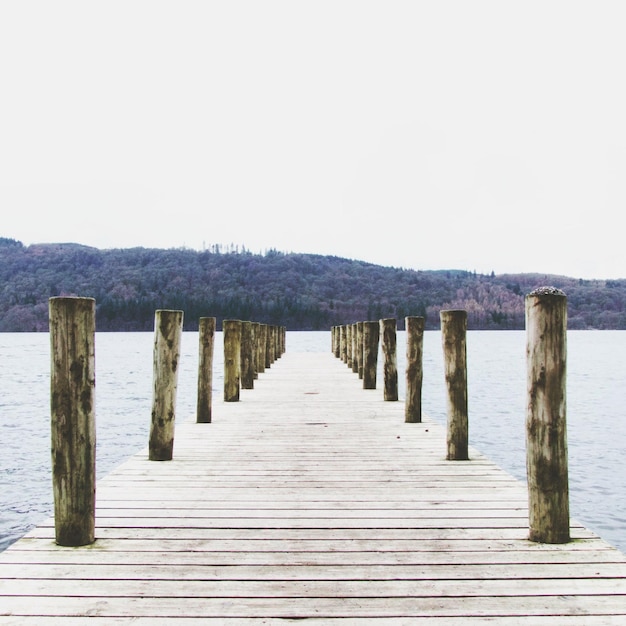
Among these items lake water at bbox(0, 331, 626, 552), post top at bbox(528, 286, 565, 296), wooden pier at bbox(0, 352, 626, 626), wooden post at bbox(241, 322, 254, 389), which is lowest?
lake water at bbox(0, 331, 626, 552)

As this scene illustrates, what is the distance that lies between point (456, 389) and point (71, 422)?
152 inches

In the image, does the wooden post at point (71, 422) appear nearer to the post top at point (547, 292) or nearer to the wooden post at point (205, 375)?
the post top at point (547, 292)

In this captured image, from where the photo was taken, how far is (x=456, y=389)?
21.6 feet

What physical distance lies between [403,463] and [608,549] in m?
2.63

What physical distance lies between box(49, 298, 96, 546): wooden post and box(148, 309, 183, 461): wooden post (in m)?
2.42

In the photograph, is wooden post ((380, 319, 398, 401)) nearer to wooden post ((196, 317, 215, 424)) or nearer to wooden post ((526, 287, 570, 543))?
wooden post ((196, 317, 215, 424))

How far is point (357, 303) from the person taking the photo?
419ft

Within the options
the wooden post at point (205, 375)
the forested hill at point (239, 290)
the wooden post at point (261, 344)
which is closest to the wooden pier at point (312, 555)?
the wooden post at point (205, 375)

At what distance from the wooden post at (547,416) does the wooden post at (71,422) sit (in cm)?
270

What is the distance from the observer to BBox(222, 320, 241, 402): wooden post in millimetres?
10992

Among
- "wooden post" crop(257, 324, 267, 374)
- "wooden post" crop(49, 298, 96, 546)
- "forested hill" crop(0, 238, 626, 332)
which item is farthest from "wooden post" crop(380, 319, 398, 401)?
"forested hill" crop(0, 238, 626, 332)

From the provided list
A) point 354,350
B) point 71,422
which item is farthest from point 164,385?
point 354,350

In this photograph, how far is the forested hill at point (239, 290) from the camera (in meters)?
118

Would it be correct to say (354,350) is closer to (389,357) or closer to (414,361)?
(389,357)
